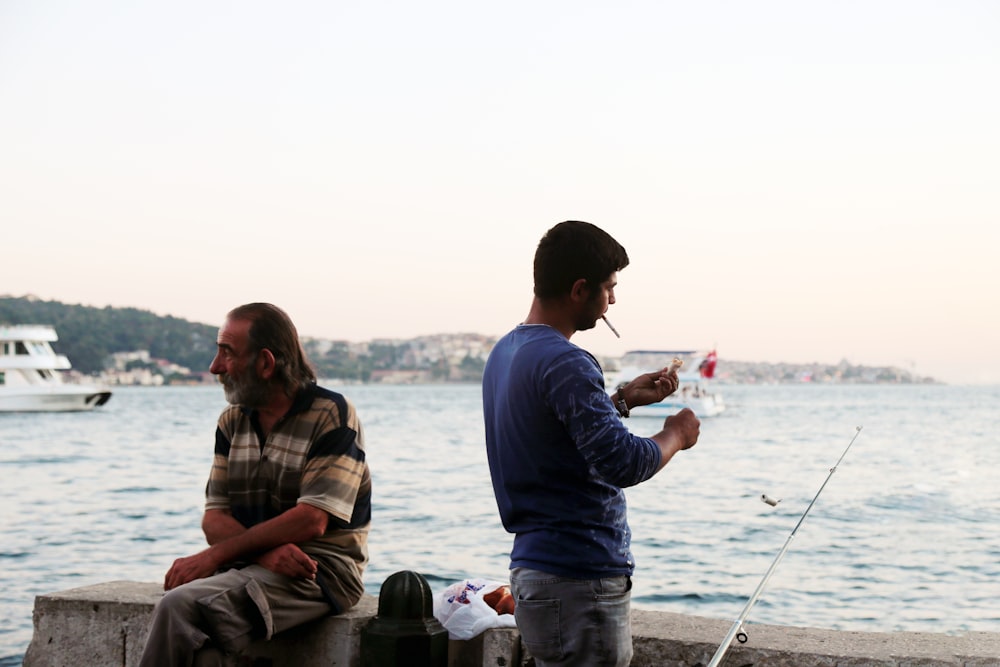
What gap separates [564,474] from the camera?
2535 millimetres

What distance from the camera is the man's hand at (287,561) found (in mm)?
3500

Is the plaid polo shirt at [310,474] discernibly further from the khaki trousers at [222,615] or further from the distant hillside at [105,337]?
the distant hillside at [105,337]

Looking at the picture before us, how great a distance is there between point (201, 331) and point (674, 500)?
2767 inches

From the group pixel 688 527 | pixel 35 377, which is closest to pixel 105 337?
pixel 35 377

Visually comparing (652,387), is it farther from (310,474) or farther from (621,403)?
(310,474)

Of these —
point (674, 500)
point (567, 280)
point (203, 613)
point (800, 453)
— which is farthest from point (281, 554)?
point (800, 453)

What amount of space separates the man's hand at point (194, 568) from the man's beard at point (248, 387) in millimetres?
487

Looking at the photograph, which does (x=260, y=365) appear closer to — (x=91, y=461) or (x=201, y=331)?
(x=91, y=461)

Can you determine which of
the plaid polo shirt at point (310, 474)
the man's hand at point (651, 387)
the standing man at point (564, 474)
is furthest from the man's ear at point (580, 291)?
the plaid polo shirt at point (310, 474)

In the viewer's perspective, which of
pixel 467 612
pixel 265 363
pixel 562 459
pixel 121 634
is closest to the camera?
pixel 562 459

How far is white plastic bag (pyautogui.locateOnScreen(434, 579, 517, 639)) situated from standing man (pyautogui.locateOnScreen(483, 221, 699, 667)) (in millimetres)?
1117

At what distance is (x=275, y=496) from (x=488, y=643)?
2.74ft

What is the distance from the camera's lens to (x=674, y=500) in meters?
24.5

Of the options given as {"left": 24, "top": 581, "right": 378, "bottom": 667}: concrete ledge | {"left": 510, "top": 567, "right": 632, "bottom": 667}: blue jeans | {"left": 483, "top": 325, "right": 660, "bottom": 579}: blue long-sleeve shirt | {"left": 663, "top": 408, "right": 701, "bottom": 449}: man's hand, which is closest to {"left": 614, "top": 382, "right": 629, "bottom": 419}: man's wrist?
{"left": 663, "top": 408, "right": 701, "bottom": 449}: man's hand
